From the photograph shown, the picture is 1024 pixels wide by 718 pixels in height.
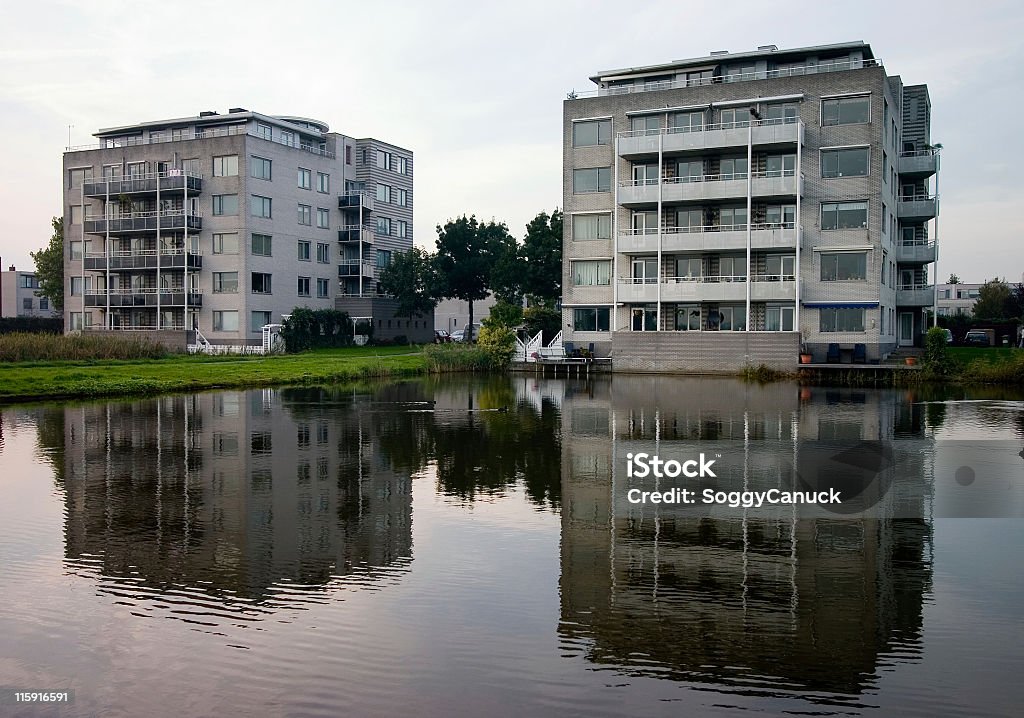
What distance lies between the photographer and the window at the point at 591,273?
62469 millimetres

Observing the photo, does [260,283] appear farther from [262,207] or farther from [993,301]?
[993,301]

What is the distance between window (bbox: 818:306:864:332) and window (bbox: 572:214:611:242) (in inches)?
568

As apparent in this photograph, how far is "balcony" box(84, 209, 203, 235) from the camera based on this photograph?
71562 millimetres

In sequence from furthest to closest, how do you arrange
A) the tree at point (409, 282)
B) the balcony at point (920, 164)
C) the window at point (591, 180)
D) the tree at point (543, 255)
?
the tree at point (409, 282) → the tree at point (543, 255) → the balcony at point (920, 164) → the window at point (591, 180)

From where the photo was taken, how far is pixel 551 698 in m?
7.73

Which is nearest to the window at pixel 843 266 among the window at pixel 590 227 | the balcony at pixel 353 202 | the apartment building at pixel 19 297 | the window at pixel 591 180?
the window at pixel 590 227

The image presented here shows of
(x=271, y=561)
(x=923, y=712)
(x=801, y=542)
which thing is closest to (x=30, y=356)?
(x=271, y=561)

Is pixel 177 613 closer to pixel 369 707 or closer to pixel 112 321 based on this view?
pixel 369 707

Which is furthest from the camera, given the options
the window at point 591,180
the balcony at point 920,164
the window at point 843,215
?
the balcony at point 920,164

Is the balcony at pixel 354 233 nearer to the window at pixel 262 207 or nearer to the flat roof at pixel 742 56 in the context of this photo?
the window at pixel 262 207

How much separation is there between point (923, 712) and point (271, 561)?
Result: 7512 millimetres

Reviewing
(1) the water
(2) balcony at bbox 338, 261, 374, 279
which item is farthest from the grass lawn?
(2) balcony at bbox 338, 261, 374, 279

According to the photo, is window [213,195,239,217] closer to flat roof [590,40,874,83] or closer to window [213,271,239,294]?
window [213,271,239,294]

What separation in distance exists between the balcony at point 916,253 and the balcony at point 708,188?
12.5 m
